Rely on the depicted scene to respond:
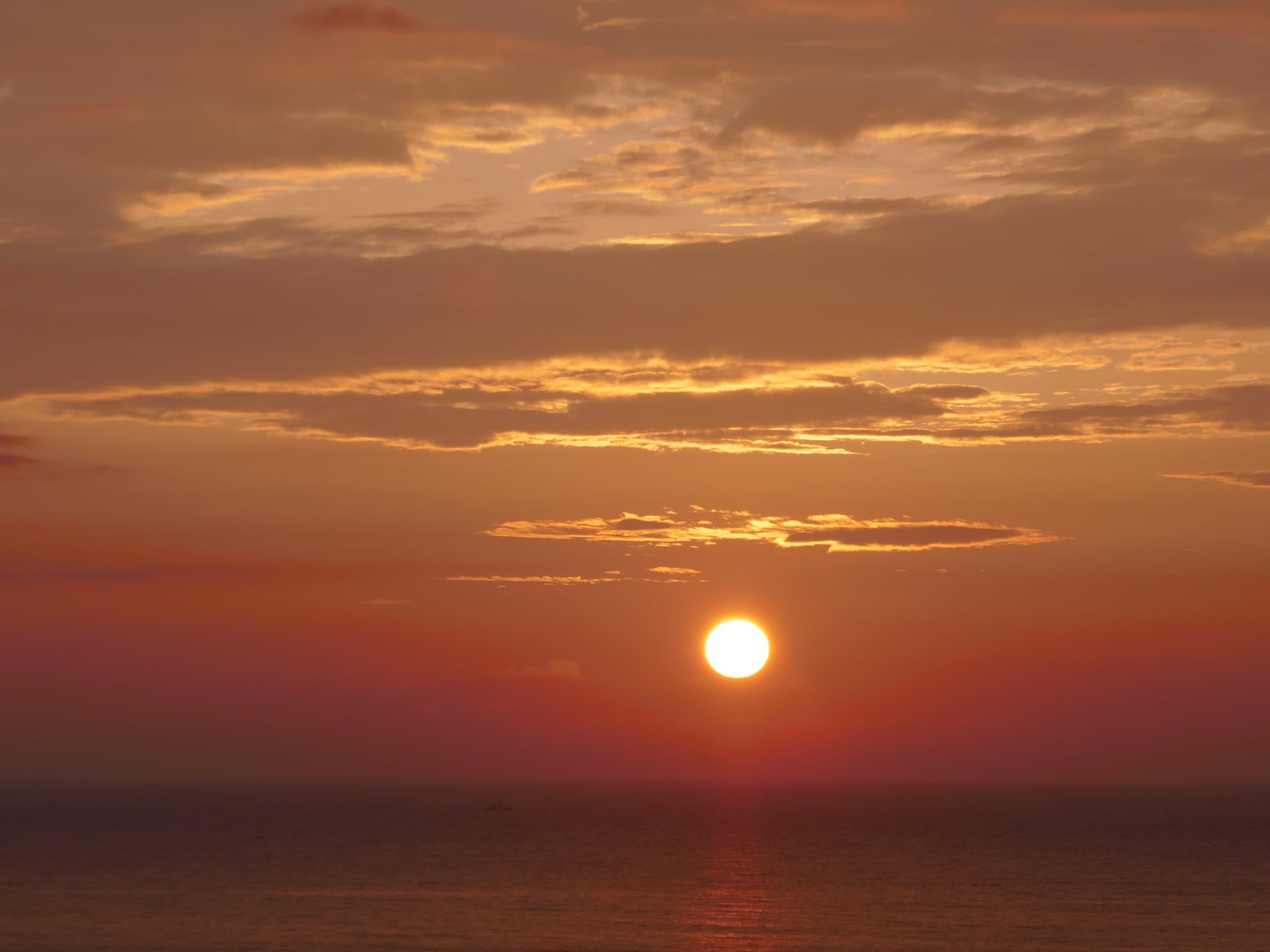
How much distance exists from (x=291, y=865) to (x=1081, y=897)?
3533 inches

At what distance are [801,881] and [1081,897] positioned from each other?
2878 cm

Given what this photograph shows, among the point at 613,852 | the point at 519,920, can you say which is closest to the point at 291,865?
the point at 613,852

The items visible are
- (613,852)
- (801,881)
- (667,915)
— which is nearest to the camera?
(667,915)

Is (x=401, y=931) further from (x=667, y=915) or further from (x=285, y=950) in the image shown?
(x=667, y=915)

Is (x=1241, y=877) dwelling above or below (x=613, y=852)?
below

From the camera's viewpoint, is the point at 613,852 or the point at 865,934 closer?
the point at 865,934

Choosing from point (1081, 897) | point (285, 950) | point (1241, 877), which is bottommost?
point (285, 950)

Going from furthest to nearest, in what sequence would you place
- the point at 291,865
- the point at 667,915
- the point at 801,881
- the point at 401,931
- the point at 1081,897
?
the point at 291,865
the point at 801,881
the point at 1081,897
the point at 667,915
the point at 401,931

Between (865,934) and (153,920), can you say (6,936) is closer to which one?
(153,920)

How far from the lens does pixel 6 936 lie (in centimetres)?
10306

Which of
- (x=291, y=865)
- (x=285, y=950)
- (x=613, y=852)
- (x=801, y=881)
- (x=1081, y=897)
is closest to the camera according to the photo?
(x=285, y=950)

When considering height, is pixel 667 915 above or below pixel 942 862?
below

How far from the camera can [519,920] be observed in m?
116

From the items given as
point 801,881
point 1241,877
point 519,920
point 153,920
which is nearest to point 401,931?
point 519,920
